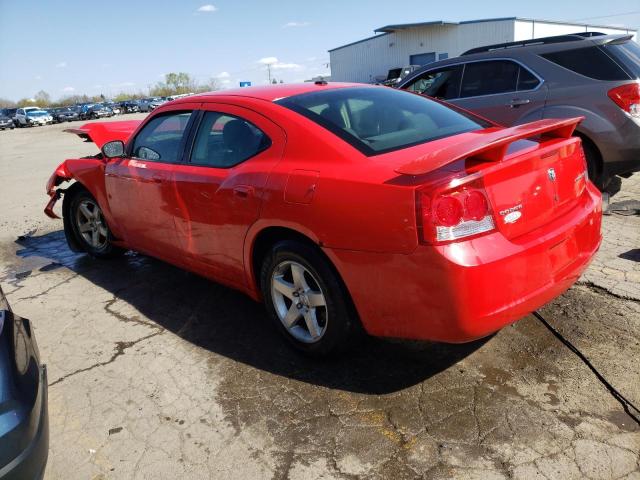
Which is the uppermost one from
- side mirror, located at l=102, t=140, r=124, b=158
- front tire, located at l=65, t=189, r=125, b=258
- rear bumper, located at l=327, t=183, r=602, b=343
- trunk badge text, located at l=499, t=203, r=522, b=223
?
side mirror, located at l=102, t=140, r=124, b=158

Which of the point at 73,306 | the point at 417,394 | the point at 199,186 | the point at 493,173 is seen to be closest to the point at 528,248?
the point at 493,173

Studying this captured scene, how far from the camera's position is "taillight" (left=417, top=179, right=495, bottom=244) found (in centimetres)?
226

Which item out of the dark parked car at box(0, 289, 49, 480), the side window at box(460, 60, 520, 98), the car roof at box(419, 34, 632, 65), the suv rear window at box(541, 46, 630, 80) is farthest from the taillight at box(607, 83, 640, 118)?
the dark parked car at box(0, 289, 49, 480)

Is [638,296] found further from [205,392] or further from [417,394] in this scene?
[205,392]

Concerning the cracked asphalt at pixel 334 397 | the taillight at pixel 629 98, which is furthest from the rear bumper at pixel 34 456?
the taillight at pixel 629 98

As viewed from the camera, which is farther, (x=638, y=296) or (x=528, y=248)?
(x=638, y=296)

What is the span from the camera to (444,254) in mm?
2254

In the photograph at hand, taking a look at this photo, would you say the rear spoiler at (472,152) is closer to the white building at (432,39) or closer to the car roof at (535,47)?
the car roof at (535,47)

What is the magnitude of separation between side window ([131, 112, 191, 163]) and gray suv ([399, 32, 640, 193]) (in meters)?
3.87

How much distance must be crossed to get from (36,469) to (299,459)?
1.05 m

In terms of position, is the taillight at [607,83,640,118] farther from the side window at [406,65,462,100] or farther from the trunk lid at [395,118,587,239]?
the trunk lid at [395,118,587,239]

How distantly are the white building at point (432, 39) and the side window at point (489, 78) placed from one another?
35.0 meters

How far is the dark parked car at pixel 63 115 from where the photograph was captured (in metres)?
51.7

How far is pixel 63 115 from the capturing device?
51938mm
